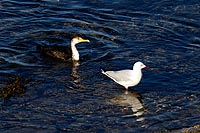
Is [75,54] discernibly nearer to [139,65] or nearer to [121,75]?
[121,75]

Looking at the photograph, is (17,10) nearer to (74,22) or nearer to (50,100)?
(74,22)

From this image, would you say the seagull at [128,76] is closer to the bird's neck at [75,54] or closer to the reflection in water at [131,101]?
the reflection in water at [131,101]

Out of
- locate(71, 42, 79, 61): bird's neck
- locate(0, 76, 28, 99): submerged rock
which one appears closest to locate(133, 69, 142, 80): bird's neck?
locate(71, 42, 79, 61): bird's neck

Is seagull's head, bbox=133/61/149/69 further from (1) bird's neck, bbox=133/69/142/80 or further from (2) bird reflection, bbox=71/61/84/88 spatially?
(2) bird reflection, bbox=71/61/84/88

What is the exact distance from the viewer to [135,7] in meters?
23.8

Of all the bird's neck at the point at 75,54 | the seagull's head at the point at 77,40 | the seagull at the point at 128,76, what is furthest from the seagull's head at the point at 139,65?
the seagull's head at the point at 77,40

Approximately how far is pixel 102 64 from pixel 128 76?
79.7 inches

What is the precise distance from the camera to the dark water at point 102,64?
14852mm

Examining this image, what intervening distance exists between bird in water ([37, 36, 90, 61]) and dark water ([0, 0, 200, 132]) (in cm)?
31

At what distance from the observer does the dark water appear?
14.9 metres

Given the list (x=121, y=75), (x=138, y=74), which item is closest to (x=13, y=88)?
(x=121, y=75)

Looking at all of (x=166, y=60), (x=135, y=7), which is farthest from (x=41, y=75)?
(x=135, y=7)

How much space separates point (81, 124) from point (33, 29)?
25.5 feet

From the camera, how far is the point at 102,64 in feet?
61.5
